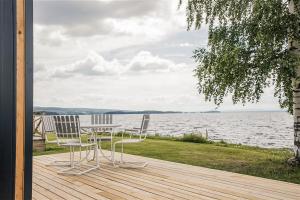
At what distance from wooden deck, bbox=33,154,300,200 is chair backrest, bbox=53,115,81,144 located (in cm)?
56

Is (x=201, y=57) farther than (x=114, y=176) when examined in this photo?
Yes

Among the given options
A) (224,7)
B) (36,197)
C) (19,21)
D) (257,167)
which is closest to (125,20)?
(224,7)

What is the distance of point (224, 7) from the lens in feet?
18.9

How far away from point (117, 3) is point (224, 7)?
4214 millimetres

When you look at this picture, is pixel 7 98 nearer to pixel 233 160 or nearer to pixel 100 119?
pixel 100 119

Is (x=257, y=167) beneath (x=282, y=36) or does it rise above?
beneath

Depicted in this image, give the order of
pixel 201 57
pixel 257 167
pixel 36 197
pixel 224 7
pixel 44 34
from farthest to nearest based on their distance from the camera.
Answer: pixel 44 34 < pixel 224 7 < pixel 201 57 < pixel 257 167 < pixel 36 197

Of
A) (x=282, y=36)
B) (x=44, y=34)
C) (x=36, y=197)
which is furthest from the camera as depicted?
(x=44, y=34)

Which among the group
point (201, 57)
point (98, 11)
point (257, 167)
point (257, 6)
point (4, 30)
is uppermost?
point (98, 11)

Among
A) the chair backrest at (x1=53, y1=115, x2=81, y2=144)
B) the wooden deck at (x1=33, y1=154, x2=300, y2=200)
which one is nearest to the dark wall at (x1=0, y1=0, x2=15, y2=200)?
the wooden deck at (x1=33, y1=154, x2=300, y2=200)

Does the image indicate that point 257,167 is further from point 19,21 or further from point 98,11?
point 98,11

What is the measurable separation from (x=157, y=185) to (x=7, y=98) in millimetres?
2502

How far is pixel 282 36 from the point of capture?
15.3 ft

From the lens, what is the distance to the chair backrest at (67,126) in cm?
448
